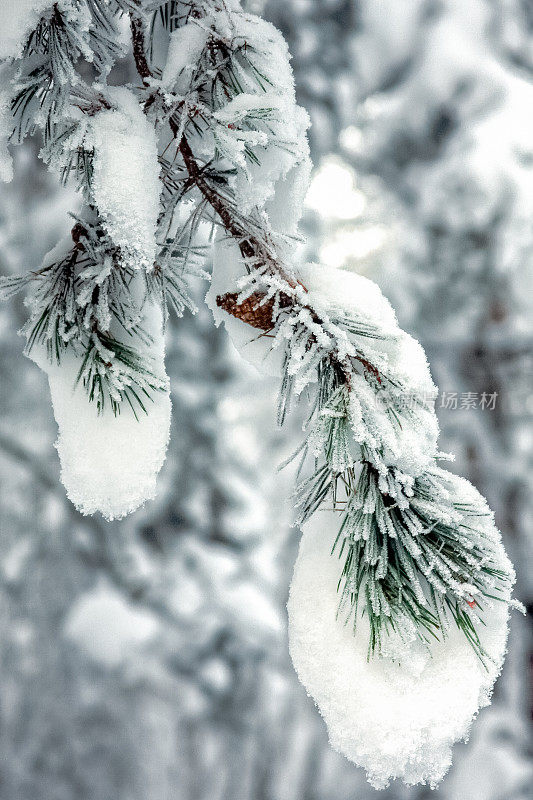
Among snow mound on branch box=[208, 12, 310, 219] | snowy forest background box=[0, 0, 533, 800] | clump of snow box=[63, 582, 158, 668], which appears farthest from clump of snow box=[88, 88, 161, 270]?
clump of snow box=[63, 582, 158, 668]

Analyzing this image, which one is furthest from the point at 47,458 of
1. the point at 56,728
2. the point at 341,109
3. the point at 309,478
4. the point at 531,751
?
the point at 531,751

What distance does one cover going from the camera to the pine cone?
0.38 m

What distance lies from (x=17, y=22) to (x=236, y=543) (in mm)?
1304

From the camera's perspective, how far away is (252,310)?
1.24ft

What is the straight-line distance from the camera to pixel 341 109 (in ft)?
4.27

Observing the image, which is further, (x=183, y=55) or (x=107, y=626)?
(x=107, y=626)

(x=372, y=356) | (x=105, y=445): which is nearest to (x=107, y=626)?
(x=105, y=445)

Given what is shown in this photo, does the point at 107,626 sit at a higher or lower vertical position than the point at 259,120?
lower

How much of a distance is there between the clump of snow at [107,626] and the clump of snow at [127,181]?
133 centimetres

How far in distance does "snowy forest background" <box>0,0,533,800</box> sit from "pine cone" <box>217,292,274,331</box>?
39.1 inches

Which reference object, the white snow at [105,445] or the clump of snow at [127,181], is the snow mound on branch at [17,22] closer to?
the clump of snow at [127,181]

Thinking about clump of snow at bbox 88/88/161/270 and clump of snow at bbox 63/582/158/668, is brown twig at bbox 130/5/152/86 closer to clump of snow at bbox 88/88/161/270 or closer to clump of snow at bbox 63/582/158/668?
clump of snow at bbox 88/88/161/270

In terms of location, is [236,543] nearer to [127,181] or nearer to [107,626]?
[107,626]

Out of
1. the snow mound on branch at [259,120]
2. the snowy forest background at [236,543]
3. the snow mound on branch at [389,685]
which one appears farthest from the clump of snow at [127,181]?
the snowy forest background at [236,543]
